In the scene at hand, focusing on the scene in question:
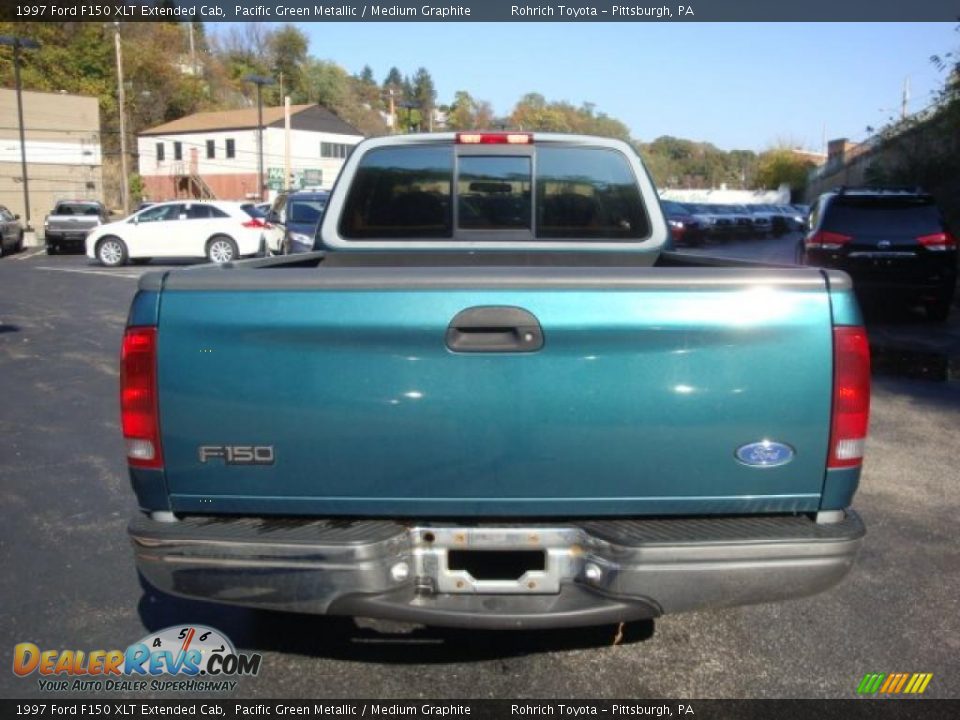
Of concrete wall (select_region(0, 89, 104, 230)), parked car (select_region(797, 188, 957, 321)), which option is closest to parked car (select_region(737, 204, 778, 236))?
parked car (select_region(797, 188, 957, 321))

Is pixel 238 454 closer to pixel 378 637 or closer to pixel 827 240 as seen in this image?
pixel 378 637

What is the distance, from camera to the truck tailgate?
2588 millimetres

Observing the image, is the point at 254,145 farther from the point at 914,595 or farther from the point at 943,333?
the point at 914,595

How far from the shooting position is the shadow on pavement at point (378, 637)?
133 inches

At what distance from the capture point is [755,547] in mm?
2602

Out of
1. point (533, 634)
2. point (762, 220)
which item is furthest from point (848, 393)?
point (762, 220)

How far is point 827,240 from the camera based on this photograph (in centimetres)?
1139

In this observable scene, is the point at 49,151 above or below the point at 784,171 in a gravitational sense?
below

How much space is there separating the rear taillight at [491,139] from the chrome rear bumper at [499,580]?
2.68 meters

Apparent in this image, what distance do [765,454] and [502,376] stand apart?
0.85m

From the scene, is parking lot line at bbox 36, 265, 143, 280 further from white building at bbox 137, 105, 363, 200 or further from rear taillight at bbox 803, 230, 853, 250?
white building at bbox 137, 105, 363, 200

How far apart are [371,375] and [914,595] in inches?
112

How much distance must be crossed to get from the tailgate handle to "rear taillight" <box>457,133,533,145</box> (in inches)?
94.3

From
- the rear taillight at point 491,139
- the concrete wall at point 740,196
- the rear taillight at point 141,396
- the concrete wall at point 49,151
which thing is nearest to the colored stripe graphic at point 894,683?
the rear taillight at point 141,396
